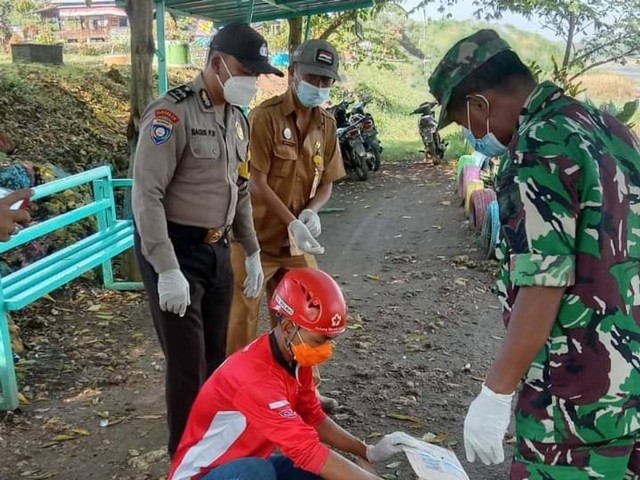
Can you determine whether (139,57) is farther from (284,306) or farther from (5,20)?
(5,20)

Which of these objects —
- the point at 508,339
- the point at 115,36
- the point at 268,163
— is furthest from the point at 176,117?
the point at 115,36

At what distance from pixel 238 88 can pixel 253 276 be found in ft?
3.07

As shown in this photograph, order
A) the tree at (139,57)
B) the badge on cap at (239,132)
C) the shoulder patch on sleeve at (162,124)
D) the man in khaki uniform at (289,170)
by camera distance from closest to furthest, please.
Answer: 1. the shoulder patch on sleeve at (162,124)
2. the badge on cap at (239,132)
3. the man in khaki uniform at (289,170)
4. the tree at (139,57)

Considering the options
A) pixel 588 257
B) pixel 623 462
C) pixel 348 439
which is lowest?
pixel 348 439

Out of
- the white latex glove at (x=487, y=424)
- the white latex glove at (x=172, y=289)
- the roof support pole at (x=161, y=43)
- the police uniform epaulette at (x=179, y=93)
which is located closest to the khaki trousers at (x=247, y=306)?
the white latex glove at (x=172, y=289)

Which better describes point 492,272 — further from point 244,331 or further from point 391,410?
point 244,331

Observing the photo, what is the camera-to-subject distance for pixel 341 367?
13.4 feet

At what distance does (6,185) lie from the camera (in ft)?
16.6

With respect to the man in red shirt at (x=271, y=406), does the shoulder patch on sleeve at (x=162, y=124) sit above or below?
above

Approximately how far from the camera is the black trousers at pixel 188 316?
2.47 metres

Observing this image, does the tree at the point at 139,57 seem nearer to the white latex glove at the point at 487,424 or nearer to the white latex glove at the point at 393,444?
the white latex glove at the point at 393,444

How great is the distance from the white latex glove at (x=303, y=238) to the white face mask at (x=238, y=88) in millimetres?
746

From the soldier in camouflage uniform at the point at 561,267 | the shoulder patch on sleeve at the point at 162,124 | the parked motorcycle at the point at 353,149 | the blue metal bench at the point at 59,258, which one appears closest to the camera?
the soldier in camouflage uniform at the point at 561,267

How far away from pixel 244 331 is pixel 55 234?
2.71 m
